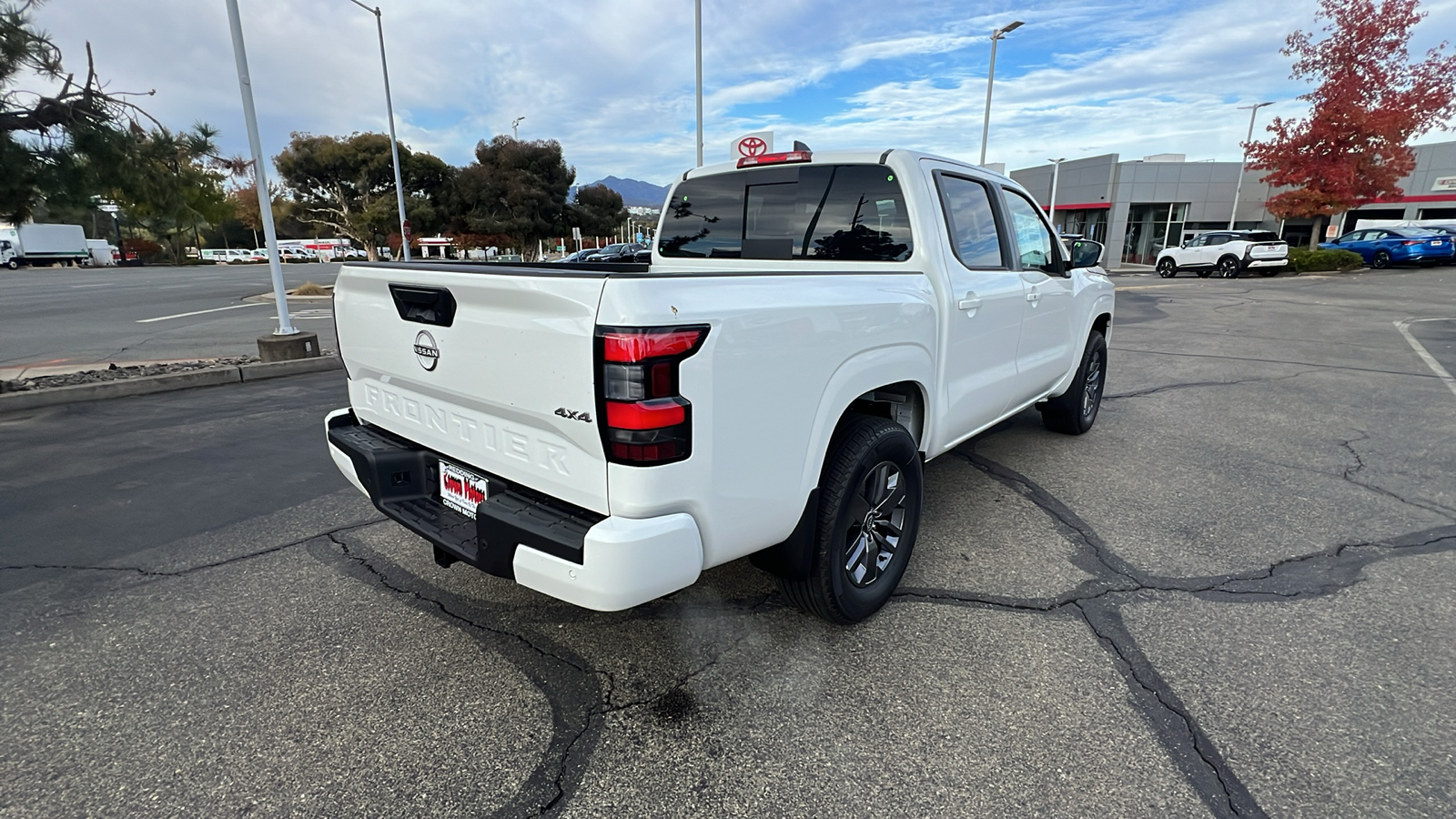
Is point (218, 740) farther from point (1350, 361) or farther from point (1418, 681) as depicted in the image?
point (1350, 361)

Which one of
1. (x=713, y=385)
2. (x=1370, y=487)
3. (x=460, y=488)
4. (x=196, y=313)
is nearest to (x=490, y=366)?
(x=460, y=488)

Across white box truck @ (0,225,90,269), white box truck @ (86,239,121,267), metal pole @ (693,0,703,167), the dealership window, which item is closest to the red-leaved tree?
the dealership window

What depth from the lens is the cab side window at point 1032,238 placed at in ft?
13.8

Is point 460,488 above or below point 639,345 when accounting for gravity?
below

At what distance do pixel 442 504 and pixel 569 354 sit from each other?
3.50 ft

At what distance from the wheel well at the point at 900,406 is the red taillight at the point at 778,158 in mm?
1361

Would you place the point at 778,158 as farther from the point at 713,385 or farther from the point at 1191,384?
the point at 1191,384

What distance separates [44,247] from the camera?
165 feet

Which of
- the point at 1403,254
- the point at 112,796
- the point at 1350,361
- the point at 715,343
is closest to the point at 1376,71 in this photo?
the point at 1403,254

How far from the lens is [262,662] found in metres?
2.65

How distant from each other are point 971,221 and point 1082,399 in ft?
8.38

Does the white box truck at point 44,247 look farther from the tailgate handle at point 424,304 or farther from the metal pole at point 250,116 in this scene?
the tailgate handle at point 424,304

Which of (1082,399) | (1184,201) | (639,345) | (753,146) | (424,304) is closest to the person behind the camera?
(639,345)

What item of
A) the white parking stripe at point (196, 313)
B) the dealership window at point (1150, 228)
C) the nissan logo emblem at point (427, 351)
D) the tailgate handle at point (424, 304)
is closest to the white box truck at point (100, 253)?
the white parking stripe at point (196, 313)
